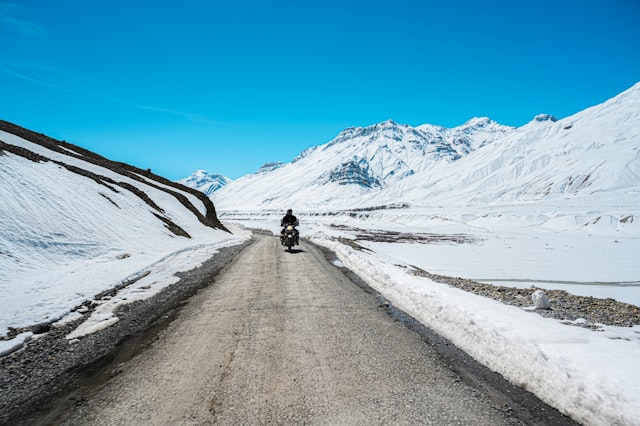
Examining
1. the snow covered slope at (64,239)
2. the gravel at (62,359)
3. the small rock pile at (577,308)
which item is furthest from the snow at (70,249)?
the small rock pile at (577,308)

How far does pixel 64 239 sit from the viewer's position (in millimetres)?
12367

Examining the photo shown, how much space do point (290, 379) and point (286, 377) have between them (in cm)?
7

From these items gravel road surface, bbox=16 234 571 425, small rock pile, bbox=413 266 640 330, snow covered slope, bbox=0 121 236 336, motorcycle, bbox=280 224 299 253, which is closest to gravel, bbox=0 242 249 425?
gravel road surface, bbox=16 234 571 425

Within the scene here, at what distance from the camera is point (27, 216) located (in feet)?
39.1

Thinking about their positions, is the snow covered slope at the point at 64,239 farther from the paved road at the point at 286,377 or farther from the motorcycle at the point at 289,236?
the motorcycle at the point at 289,236

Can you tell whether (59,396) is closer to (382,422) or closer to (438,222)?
(382,422)

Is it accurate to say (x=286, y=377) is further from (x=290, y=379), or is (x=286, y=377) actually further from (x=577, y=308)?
(x=577, y=308)

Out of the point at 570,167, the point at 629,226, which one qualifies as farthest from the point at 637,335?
the point at 570,167

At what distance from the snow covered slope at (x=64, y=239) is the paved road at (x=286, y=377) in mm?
3392

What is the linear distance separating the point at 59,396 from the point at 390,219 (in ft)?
334

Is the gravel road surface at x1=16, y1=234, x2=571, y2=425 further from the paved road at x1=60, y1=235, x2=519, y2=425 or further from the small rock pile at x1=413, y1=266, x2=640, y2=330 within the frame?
the small rock pile at x1=413, y1=266, x2=640, y2=330

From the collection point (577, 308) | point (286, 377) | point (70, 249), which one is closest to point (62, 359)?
point (286, 377)

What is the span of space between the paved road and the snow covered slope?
11.1 ft

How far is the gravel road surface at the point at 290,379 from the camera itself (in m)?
3.36
